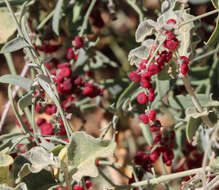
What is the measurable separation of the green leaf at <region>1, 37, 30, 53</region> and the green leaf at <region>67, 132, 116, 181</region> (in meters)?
0.27

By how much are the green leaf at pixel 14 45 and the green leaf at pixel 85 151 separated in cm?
27

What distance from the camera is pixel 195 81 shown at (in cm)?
144

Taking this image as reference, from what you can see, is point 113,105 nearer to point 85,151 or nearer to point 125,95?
point 125,95

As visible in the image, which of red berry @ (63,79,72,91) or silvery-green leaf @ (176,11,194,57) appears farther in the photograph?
red berry @ (63,79,72,91)

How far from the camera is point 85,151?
0.90 meters

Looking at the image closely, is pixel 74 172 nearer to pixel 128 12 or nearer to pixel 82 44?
pixel 82 44

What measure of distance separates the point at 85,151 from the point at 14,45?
298 millimetres

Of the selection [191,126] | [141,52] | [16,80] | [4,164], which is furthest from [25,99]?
[191,126]

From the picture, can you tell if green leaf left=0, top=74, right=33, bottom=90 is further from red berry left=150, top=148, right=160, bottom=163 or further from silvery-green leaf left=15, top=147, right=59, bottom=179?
red berry left=150, top=148, right=160, bottom=163

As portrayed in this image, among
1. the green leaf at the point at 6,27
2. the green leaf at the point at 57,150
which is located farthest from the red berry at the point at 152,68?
the green leaf at the point at 6,27

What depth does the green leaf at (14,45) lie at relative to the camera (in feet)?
3.32

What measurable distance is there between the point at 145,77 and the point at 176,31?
14 centimetres

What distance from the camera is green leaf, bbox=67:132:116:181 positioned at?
2.85 ft

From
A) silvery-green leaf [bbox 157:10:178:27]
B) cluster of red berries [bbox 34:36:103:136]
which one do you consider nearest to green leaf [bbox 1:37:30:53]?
cluster of red berries [bbox 34:36:103:136]
